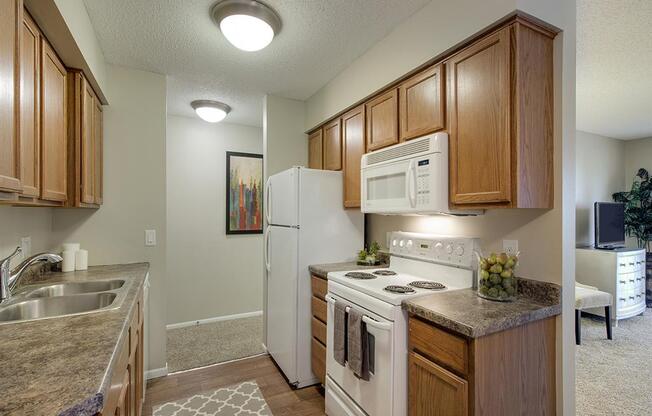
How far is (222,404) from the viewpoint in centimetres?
232

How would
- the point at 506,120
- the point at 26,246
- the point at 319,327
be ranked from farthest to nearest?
the point at 319,327 < the point at 26,246 < the point at 506,120

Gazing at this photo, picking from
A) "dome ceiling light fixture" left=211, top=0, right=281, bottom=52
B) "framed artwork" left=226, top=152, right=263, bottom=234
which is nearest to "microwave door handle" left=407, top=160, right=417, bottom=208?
"dome ceiling light fixture" left=211, top=0, right=281, bottom=52

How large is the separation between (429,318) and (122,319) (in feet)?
4.24

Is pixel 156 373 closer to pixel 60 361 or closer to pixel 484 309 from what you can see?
pixel 60 361

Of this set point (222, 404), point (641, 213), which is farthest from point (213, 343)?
point (641, 213)

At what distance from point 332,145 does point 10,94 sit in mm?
2223

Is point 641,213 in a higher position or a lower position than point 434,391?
higher

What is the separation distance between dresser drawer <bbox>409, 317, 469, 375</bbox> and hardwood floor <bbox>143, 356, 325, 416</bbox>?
3.80 feet

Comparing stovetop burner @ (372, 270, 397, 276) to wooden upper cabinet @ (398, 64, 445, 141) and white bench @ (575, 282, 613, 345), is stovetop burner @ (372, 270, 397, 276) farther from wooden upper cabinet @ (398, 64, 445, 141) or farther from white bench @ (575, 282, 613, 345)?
white bench @ (575, 282, 613, 345)

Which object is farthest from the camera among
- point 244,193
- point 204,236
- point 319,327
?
point 244,193

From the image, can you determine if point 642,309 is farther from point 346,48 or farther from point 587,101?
point 346,48

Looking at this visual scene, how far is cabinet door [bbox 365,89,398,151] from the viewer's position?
223 cm

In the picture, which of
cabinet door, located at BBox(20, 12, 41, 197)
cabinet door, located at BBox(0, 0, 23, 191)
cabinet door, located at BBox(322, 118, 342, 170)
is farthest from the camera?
cabinet door, located at BBox(322, 118, 342, 170)

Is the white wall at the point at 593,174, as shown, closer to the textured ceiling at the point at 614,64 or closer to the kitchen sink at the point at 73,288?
the textured ceiling at the point at 614,64
